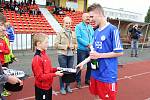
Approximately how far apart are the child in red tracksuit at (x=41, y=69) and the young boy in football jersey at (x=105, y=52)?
0.64m

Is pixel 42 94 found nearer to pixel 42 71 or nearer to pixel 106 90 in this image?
pixel 42 71

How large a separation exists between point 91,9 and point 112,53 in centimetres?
74

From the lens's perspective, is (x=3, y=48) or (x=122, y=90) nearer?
(x=3, y=48)

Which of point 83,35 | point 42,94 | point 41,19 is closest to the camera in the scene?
point 42,94

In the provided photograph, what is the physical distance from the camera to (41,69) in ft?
13.6

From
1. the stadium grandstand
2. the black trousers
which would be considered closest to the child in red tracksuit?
the black trousers

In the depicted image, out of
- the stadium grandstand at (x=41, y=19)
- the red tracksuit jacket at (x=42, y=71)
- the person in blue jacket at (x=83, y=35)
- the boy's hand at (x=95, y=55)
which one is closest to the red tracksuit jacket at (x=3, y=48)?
the red tracksuit jacket at (x=42, y=71)

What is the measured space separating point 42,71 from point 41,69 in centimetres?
4

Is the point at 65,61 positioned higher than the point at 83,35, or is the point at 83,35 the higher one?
the point at 83,35

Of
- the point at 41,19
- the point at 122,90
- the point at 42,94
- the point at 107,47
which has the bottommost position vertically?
the point at 122,90

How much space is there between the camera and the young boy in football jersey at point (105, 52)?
4100 millimetres

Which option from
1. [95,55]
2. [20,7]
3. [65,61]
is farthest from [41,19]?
[95,55]

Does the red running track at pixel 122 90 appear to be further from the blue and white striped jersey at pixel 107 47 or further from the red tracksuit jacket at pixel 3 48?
the blue and white striped jersey at pixel 107 47

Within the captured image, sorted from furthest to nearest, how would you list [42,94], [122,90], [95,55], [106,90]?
[122,90]
[42,94]
[106,90]
[95,55]
